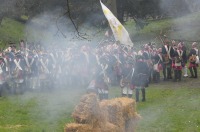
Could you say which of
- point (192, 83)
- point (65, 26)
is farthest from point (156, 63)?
point (65, 26)

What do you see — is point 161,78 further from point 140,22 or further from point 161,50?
point 140,22

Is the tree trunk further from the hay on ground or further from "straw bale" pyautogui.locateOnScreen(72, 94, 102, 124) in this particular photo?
"straw bale" pyautogui.locateOnScreen(72, 94, 102, 124)

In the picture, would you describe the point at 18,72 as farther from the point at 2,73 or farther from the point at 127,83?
the point at 127,83

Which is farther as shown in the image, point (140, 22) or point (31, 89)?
point (140, 22)

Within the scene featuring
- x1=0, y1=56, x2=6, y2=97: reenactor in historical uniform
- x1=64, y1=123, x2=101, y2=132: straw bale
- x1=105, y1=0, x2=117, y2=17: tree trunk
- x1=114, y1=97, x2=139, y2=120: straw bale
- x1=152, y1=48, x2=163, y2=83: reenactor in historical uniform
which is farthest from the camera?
x1=105, y1=0, x2=117, y2=17: tree trunk

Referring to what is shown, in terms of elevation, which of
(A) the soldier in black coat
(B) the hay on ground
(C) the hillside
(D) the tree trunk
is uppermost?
(D) the tree trunk

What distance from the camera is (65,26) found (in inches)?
819

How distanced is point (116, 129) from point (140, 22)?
75.5 feet

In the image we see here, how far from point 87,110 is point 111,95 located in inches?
438

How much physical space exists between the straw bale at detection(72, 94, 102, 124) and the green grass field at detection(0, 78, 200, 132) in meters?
4.78

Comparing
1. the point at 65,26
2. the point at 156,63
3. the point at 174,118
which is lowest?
the point at 174,118

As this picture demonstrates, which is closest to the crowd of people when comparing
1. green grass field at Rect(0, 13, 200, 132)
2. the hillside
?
green grass field at Rect(0, 13, 200, 132)

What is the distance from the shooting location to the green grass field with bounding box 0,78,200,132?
1301cm

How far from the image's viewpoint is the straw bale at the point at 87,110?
7645 mm
